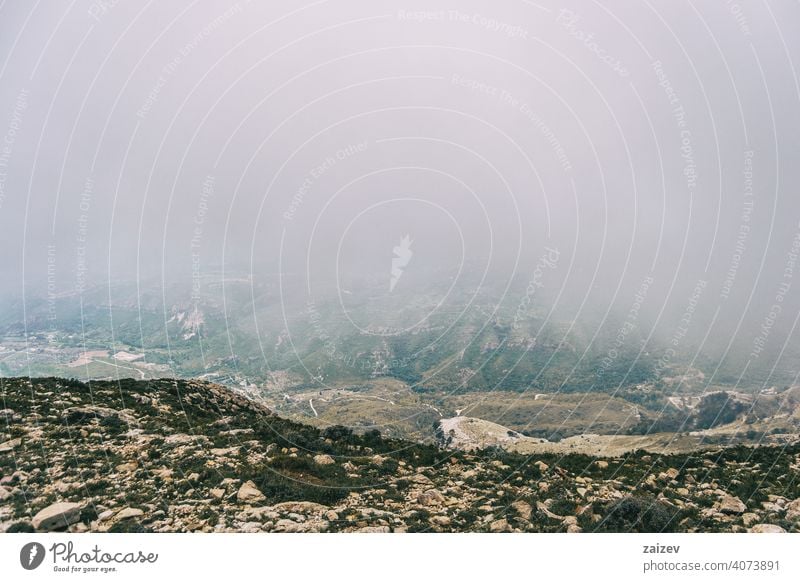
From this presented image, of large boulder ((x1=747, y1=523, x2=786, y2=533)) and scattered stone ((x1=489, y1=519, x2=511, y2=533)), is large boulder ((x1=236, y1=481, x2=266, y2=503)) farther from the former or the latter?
large boulder ((x1=747, y1=523, x2=786, y2=533))

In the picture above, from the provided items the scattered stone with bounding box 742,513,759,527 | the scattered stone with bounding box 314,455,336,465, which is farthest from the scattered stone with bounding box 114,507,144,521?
the scattered stone with bounding box 742,513,759,527

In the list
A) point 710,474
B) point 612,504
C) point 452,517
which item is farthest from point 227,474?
point 710,474

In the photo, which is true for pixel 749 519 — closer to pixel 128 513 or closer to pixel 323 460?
pixel 323 460

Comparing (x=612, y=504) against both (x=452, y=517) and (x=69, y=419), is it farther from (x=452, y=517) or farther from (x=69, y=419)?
(x=69, y=419)

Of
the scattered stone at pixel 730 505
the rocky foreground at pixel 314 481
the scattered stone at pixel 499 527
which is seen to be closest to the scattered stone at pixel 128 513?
the rocky foreground at pixel 314 481

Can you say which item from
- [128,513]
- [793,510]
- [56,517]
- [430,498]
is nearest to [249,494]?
[128,513]
